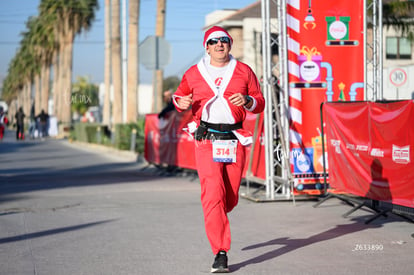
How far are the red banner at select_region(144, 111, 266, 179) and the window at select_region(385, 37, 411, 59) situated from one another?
114 feet

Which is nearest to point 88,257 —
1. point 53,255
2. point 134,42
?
point 53,255

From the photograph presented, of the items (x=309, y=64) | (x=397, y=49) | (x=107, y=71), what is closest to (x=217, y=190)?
(x=309, y=64)

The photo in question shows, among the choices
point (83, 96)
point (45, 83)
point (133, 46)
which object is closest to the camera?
point (83, 96)

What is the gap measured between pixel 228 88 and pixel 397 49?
4799 centimetres

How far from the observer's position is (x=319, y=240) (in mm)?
8266

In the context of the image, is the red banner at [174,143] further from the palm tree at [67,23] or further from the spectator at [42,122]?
the palm tree at [67,23]

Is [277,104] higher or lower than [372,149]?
higher

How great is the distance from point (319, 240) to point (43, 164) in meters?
16.4

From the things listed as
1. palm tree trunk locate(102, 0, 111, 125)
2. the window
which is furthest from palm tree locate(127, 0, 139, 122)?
the window

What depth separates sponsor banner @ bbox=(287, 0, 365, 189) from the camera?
1230 centimetres

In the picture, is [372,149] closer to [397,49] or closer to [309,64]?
[309,64]

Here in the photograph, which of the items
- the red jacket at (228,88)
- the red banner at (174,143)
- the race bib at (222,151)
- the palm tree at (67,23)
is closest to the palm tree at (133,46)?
the red banner at (174,143)

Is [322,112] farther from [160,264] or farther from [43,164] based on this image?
[43,164]

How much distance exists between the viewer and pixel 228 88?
6688 millimetres
